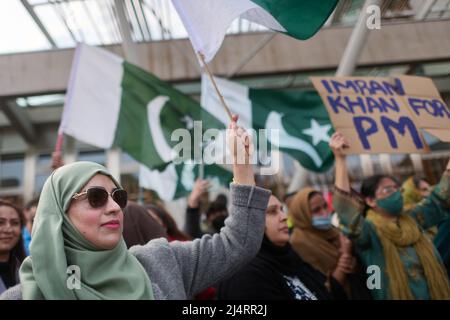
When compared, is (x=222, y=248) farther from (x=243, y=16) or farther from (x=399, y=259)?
(x=399, y=259)

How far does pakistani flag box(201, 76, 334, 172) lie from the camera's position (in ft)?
12.3

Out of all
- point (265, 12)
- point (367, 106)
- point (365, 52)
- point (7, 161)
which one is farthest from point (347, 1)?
point (7, 161)

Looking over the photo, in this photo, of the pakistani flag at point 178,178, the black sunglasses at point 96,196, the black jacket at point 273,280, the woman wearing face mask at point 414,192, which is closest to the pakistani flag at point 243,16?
the black sunglasses at point 96,196

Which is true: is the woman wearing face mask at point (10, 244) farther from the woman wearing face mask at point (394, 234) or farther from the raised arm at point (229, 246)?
the woman wearing face mask at point (394, 234)

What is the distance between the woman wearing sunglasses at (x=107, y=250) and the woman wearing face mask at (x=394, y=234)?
0.97 metres

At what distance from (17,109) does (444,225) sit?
151 inches

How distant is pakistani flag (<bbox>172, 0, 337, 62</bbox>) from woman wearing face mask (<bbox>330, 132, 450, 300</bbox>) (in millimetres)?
691

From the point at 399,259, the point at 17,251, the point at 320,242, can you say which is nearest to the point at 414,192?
the point at 320,242

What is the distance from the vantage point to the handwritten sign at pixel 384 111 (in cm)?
206

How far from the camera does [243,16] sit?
5.84ft

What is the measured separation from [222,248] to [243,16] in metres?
1.10

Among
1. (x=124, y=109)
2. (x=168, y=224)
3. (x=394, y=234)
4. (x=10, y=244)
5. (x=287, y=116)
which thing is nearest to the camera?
(x=10, y=244)

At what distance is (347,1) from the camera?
8.76 feet

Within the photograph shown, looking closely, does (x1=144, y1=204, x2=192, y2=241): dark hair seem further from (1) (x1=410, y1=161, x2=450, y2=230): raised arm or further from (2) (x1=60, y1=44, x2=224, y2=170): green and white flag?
(1) (x1=410, y1=161, x2=450, y2=230): raised arm
